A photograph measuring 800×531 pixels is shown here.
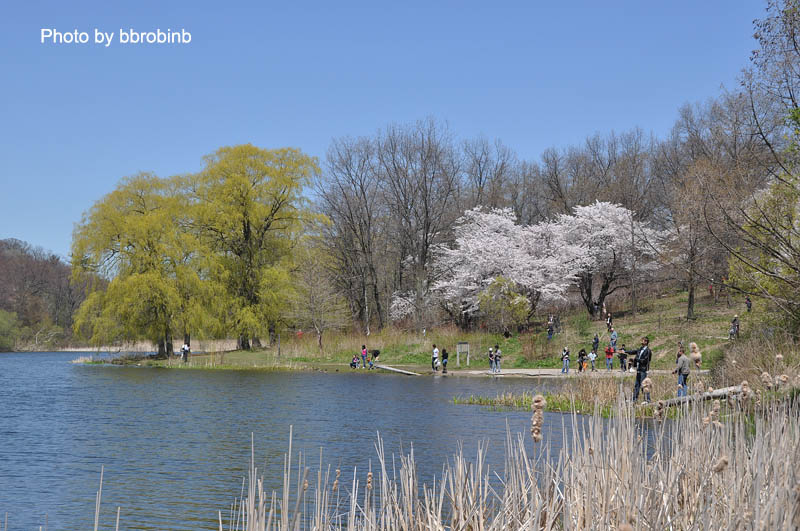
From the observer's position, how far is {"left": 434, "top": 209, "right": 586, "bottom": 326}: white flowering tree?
5197 cm

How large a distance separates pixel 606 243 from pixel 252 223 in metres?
24.4

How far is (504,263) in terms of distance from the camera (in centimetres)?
5225

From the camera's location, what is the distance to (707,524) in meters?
3.71

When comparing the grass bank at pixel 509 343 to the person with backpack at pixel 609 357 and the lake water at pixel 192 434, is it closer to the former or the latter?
the person with backpack at pixel 609 357

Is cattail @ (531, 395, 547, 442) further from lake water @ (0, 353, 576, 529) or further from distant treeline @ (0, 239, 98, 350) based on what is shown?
distant treeline @ (0, 239, 98, 350)

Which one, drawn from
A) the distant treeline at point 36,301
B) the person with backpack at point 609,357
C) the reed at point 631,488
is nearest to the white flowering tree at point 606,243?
the person with backpack at point 609,357

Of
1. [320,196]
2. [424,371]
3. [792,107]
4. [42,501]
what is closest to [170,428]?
[42,501]

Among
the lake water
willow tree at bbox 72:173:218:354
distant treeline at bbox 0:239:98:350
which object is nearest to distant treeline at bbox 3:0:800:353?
willow tree at bbox 72:173:218:354

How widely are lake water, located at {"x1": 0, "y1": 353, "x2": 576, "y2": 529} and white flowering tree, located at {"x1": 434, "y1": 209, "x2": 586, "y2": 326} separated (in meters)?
18.4

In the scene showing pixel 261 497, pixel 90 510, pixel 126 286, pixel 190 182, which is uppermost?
pixel 190 182

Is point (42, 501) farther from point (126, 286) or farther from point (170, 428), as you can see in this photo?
point (126, 286)

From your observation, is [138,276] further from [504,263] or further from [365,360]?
[504,263]

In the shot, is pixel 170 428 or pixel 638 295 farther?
pixel 638 295

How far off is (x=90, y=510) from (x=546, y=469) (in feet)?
27.4
